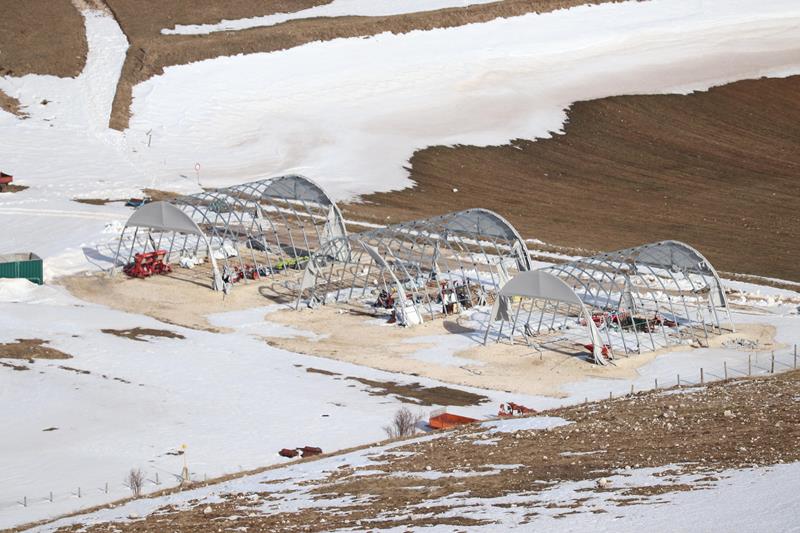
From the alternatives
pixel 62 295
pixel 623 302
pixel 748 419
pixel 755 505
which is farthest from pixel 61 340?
pixel 755 505

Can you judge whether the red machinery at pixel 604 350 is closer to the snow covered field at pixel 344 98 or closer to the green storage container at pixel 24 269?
the green storage container at pixel 24 269

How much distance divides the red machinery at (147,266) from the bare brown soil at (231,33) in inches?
1449

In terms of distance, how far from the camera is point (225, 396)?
4831 cm

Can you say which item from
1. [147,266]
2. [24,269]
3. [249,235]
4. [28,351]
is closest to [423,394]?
[28,351]

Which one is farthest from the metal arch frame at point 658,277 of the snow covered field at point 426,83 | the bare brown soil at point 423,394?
the snow covered field at point 426,83

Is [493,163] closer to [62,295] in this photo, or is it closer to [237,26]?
[237,26]

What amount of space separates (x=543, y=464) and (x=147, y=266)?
119 feet

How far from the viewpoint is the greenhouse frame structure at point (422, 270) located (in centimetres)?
6100

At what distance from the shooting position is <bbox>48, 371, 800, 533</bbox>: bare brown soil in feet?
98.1

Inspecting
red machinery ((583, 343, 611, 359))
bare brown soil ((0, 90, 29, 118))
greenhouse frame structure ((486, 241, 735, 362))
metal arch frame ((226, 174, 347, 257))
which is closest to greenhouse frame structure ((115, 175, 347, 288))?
metal arch frame ((226, 174, 347, 257))

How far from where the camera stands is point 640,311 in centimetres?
6000

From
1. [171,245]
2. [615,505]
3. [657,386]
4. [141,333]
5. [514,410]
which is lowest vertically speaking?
[657,386]

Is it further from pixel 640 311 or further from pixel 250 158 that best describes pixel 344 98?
pixel 640 311

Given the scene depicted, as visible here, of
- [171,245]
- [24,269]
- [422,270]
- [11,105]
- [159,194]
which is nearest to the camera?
[24,269]
